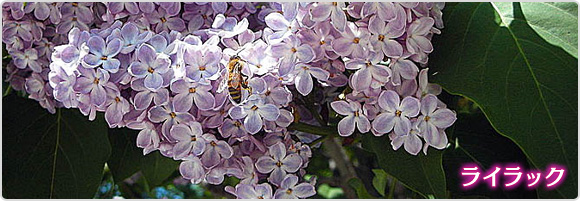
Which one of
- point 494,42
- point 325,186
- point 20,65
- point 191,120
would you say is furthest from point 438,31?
point 325,186

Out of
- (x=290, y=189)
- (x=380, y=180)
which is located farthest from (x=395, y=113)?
(x=380, y=180)

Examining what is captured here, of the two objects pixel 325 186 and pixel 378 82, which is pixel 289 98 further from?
pixel 325 186

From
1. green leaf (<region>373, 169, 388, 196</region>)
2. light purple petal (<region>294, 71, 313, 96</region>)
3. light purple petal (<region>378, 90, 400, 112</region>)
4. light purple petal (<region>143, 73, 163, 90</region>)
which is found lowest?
green leaf (<region>373, 169, 388, 196</region>)

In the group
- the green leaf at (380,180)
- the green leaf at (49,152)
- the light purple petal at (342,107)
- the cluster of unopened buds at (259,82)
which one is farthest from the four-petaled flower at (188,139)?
the green leaf at (380,180)

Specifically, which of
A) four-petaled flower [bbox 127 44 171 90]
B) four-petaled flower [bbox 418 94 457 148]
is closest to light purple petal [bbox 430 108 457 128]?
four-petaled flower [bbox 418 94 457 148]

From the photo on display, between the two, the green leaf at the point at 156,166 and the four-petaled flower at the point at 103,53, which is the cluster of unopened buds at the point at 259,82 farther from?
the green leaf at the point at 156,166

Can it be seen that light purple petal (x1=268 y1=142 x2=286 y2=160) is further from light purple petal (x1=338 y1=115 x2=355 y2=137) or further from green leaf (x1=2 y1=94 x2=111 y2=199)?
green leaf (x1=2 y1=94 x2=111 y2=199)
